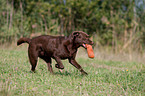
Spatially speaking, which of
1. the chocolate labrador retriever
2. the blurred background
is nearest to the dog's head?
the chocolate labrador retriever

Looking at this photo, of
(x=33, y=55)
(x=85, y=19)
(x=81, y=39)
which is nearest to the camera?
(x=81, y=39)

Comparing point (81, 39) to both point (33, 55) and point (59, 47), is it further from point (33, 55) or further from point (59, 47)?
point (33, 55)

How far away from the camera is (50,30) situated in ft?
44.4

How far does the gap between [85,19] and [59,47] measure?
30.6ft

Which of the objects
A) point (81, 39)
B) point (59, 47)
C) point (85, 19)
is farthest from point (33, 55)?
point (85, 19)

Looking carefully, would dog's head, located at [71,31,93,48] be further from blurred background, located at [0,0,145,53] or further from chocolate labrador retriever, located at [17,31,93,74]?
blurred background, located at [0,0,145,53]

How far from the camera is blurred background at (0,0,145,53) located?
12.9m

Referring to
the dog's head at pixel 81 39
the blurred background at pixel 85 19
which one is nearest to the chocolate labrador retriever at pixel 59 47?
the dog's head at pixel 81 39

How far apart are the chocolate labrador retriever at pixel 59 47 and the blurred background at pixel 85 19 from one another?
6677 millimetres

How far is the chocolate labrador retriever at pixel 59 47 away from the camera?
216 inches

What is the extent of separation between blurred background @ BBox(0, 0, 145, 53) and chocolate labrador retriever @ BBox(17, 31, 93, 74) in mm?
6677

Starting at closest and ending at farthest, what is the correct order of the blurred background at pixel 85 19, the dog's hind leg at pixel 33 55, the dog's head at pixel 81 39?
the dog's head at pixel 81 39 < the dog's hind leg at pixel 33 55 < the blurred background at pixel 85 19

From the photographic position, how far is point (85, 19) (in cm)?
1455

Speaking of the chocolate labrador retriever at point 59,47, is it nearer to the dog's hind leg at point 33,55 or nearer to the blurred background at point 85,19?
the dog's hind leg at point 33,55
